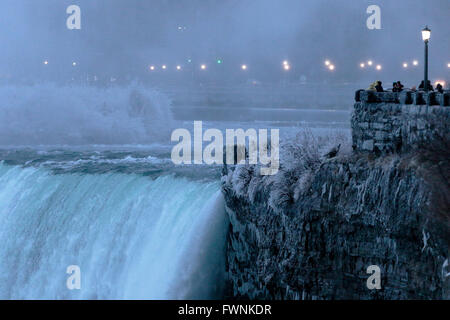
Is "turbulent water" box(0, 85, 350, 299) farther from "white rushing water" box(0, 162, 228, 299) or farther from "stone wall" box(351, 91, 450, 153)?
"stone wall" box(351, 91, 450, 153)

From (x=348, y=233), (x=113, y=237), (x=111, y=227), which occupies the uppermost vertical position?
(x=348, y=233)

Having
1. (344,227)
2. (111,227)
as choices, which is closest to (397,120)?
(344,227)

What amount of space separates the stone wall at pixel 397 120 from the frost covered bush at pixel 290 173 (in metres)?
0.86

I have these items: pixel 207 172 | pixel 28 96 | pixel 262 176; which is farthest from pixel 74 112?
pixel 262 176

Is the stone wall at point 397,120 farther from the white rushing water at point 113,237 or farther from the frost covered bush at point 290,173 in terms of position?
the white rushing water at point 113,237

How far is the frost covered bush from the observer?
20.4 metres

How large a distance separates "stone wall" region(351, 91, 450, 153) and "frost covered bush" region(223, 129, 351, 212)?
857mm

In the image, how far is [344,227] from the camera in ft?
61.7

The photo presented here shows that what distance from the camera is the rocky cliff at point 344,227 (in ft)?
53.7

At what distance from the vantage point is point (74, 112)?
5966 centimetres

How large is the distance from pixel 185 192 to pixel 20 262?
7.81 metres

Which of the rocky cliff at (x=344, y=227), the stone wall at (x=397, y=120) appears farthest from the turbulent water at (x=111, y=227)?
the stone wall at (x=397, y=120)

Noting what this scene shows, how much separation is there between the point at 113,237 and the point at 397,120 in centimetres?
1089

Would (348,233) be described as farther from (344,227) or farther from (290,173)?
Result: (290,173)
